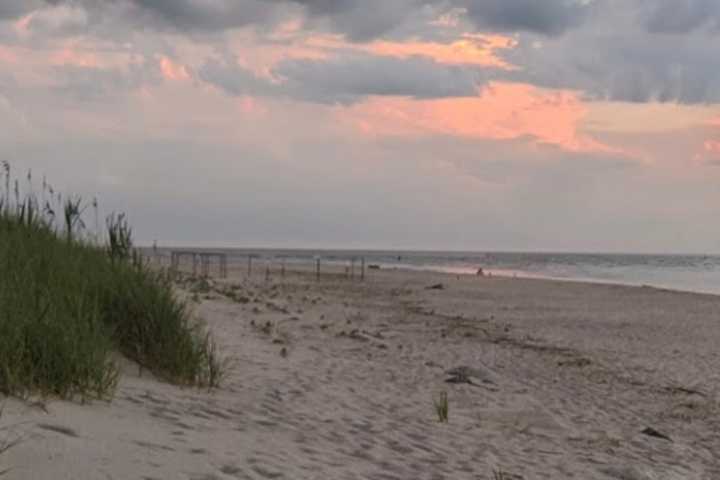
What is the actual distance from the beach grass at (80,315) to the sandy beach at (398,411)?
0.92 ft

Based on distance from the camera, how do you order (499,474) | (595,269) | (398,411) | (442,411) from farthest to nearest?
(595,269)
(398,411)
(442,411)
(499,474)

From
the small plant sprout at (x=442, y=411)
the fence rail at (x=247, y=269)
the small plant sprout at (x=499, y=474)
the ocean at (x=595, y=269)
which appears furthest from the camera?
the ocean at (x=595, y=269)

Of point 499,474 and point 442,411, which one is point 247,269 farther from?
point 499,474

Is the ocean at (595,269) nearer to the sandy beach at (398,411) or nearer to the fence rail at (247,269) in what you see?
the fence rail at (247,269)

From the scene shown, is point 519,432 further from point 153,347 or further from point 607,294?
point 607,294

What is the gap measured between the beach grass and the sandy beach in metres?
0.28

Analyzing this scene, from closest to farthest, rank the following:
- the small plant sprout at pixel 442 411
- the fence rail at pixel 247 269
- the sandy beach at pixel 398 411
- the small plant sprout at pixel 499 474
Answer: the sandy beach at pixel 398 411, the small plant sprout at pixel 499 474, the small plant sprout at pixel 442 411, the fence rail at pixel 247 269

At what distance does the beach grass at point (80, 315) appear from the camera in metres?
5.80

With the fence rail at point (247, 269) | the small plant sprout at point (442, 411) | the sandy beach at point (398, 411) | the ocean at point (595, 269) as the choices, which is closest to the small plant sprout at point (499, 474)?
the sandy beach at point (398, 411)

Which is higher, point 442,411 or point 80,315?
point 80,315

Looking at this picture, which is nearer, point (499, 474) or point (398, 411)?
point (499, 474)

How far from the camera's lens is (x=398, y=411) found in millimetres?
8898

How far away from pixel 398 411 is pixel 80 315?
3726 millimetres

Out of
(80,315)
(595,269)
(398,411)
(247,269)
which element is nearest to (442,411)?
(398,411)
